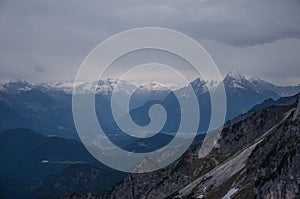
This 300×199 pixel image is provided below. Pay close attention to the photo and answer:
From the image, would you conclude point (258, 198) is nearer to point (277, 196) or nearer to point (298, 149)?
point (277, 196)

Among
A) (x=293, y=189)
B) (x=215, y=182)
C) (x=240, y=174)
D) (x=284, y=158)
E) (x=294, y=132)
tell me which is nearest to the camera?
(x=293, y=189)

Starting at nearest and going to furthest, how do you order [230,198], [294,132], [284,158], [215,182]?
[284,158] < [294,132] < [230,198] < [215,182]

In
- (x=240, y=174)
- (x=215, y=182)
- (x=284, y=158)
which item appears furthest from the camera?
(x=215, y=182)

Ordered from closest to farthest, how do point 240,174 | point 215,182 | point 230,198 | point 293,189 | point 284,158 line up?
1. point 293,189
2. point 284,158
3. point 230,198
4. point 240,174
5. point 215,182

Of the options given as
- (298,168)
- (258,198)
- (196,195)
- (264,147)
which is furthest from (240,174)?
(298,168)

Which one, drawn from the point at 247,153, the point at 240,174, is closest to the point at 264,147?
the point at 240,174

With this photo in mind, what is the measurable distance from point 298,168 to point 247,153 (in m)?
83.6

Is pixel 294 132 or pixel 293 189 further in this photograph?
pixel 294 132

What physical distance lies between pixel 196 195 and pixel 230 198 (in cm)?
4596

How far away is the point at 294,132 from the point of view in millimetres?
137750

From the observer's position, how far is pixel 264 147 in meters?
161

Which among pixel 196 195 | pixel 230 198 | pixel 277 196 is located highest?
pixel 277 196

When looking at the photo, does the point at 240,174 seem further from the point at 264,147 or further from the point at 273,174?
the point at 273,174

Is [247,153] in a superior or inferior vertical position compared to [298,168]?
inferior
